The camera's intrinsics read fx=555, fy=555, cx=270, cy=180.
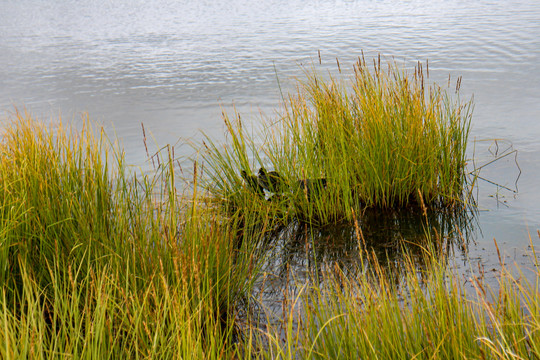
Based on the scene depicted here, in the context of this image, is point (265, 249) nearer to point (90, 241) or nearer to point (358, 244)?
point (358, 244)

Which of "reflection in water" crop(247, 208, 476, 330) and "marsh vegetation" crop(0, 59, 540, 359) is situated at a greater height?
"marsh vegetation" crop(0, 59, 540, 359)

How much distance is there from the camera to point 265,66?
10609 millimetres

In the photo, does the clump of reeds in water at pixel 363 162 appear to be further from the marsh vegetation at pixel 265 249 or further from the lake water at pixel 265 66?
the lake water at pixel 265 66

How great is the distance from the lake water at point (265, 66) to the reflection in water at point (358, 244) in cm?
20

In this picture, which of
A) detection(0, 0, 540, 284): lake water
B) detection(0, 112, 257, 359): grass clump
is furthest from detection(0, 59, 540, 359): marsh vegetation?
detection(0, 0, 540, 284): lake water

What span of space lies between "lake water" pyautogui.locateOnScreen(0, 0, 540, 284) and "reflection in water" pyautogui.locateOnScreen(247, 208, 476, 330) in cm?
20

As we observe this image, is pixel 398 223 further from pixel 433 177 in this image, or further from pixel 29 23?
pixel 29 23

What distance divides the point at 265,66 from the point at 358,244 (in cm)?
780

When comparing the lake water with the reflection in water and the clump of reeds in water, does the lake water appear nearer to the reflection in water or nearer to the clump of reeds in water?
the reflection in water

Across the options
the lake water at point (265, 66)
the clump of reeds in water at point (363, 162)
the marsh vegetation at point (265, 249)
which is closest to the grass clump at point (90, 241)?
the marsh vegetation at point (265, 249)

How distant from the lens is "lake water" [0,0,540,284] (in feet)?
17.2

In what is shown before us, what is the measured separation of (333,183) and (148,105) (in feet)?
16.4

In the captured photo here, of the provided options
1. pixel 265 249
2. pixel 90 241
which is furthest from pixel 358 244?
pixel 90 241

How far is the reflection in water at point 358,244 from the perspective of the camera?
3.23 m
